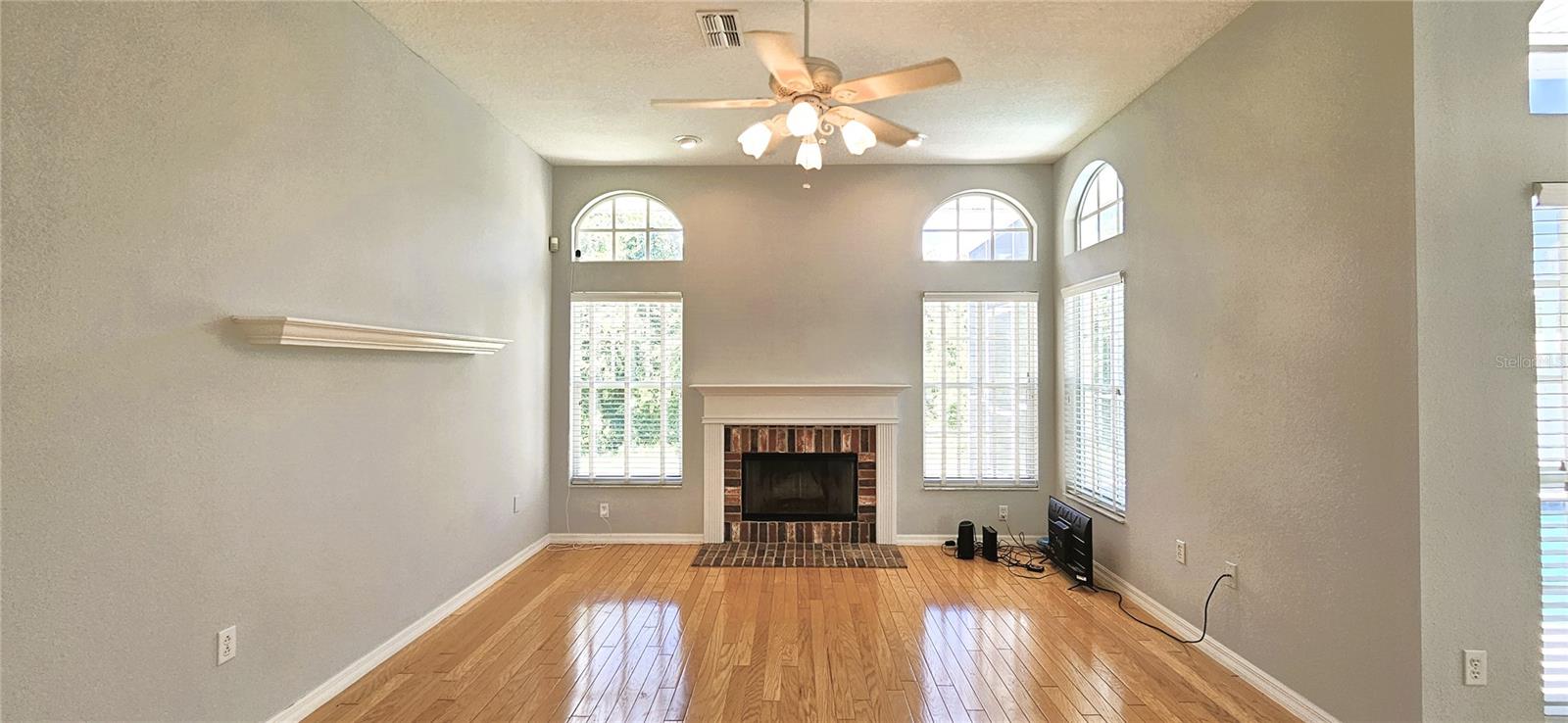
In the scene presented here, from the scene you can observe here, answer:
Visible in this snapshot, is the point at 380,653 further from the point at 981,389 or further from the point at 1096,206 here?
the point at 1096,206

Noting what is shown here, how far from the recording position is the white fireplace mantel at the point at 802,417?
16.4 ft

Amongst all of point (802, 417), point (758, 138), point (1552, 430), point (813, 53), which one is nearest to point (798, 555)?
point (802, 417)

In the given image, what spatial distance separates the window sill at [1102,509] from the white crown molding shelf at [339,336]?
160 inches

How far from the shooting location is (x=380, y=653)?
2916 millimetres

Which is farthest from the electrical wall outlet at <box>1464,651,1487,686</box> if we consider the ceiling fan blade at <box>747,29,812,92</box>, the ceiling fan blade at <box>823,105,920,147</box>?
the ceiling fan blade at <box>747,29,812,92</box>

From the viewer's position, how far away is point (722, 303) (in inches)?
200

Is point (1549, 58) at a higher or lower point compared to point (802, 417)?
higher

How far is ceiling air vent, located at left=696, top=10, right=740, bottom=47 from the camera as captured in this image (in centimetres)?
269

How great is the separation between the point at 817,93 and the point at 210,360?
232 cm

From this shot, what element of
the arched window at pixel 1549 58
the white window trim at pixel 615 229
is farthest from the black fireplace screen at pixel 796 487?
the arched window at pixel 1549 58

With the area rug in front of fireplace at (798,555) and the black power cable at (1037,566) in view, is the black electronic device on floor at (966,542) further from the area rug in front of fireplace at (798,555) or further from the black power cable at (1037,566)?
the area rug in front of fireplace at (798,555)

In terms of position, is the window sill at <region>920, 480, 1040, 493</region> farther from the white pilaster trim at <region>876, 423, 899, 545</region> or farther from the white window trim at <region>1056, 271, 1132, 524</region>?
the white pilaster trim at <region>876, 423, 899, 545</region>

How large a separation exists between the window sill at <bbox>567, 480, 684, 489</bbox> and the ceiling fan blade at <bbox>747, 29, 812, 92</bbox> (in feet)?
11.5

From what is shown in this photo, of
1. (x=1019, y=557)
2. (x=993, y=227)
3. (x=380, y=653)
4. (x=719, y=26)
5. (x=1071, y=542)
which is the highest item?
(x=719, y=26)
